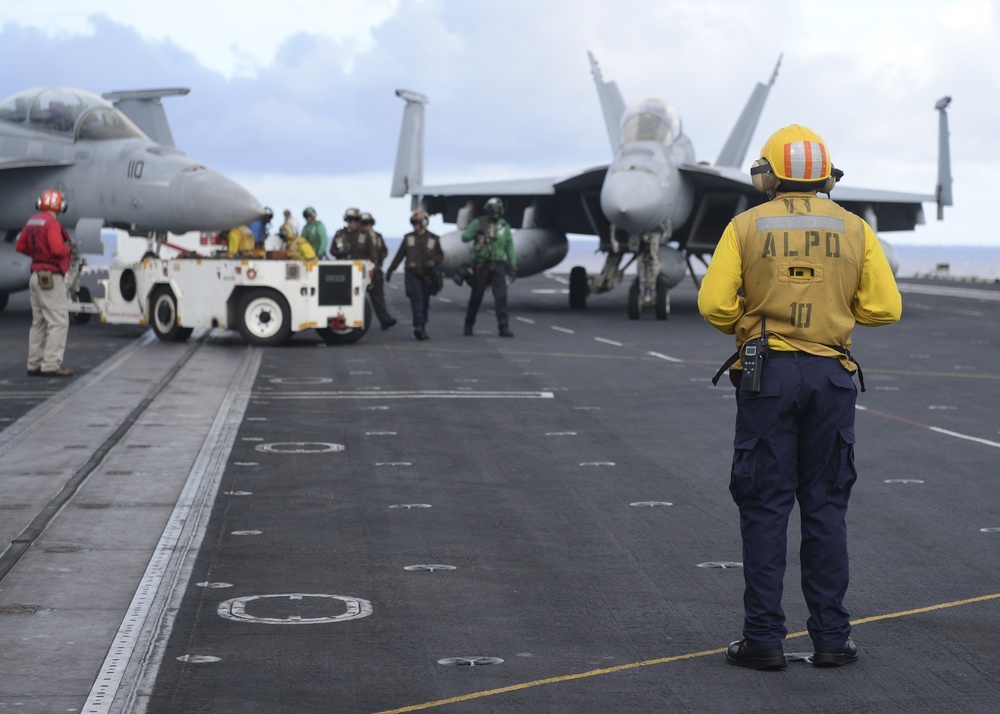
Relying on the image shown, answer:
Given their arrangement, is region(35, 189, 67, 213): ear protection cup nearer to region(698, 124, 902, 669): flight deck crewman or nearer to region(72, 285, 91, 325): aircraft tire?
region(72, 285, 91, 325): aircraft tire

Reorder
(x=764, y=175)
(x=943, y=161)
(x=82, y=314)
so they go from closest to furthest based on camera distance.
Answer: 1. (x=764, y=175)
2. (x=82, y=314)
3. (x=943, y=161)

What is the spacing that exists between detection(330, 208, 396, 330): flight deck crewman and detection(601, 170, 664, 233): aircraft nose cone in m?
4.21

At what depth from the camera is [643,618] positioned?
509 cm

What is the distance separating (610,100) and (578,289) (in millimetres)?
6364

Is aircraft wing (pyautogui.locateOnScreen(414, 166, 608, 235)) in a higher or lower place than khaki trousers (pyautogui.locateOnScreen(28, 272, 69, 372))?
higher

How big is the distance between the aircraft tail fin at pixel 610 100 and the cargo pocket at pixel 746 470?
2704 cm

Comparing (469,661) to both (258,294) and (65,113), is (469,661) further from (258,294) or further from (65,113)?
(65,113)

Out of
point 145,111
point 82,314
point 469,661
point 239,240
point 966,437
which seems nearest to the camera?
point 469,661

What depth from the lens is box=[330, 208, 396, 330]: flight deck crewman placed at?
2000cm

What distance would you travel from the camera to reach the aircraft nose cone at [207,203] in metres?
19.0

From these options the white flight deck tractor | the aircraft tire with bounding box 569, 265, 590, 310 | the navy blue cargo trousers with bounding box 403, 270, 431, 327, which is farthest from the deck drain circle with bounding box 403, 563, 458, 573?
the aircraft tire with bounding box 569, 265, 590, 310

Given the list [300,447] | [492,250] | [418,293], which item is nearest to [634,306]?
[492,250]

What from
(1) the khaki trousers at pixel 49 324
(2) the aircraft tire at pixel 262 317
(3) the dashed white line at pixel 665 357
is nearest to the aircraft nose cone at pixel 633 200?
(3) the dashed white line at pixel 665 357

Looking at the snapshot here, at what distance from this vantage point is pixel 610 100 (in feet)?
103
